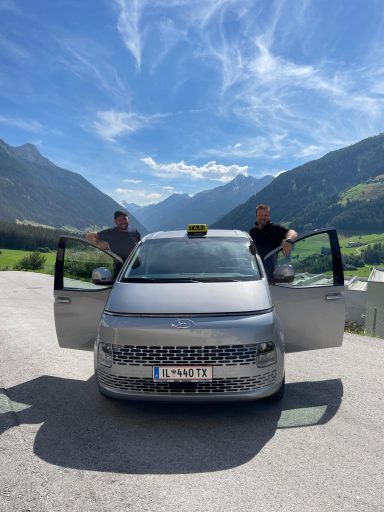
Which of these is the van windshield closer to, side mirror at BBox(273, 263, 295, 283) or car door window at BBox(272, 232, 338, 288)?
side mirror at BBox(273, 263, 295, 283)

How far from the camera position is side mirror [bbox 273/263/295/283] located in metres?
5.01

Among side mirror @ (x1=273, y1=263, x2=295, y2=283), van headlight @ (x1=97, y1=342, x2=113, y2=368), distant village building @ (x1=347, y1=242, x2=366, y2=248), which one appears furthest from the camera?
distant village building @ (x1=347, y1=242, x2=366, y2=248)

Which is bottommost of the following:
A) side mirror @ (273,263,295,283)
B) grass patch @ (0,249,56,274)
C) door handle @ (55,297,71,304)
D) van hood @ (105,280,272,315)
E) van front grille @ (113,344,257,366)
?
grass patch @ (0,249,56,274)

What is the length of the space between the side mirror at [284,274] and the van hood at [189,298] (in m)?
0.44

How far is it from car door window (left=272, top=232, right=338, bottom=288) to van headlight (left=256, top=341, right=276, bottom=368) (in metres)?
1.33

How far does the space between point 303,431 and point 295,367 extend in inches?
86.7

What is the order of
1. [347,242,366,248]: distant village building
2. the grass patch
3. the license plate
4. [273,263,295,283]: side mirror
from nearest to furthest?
the license plate < [273,263,295,283]: side mirror < the grass patch < [347,242,366,248]: distant village building

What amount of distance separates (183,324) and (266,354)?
0.82 meters

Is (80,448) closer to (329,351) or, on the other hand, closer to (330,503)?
(330,503)

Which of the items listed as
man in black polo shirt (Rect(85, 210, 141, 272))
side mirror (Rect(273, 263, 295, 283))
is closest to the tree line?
man in black polo shirt (Rect(85, 210, 141, 272))

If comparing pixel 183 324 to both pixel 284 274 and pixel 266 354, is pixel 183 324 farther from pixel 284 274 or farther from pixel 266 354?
pixel 284 274

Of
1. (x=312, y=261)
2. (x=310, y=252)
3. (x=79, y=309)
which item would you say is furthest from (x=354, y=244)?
(x=79, y=309)

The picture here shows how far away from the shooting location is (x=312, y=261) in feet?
19.8

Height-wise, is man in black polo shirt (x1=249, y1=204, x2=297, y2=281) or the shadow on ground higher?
man in black polo shirt (x1=249, y1=204, x2=297, y2=281)
